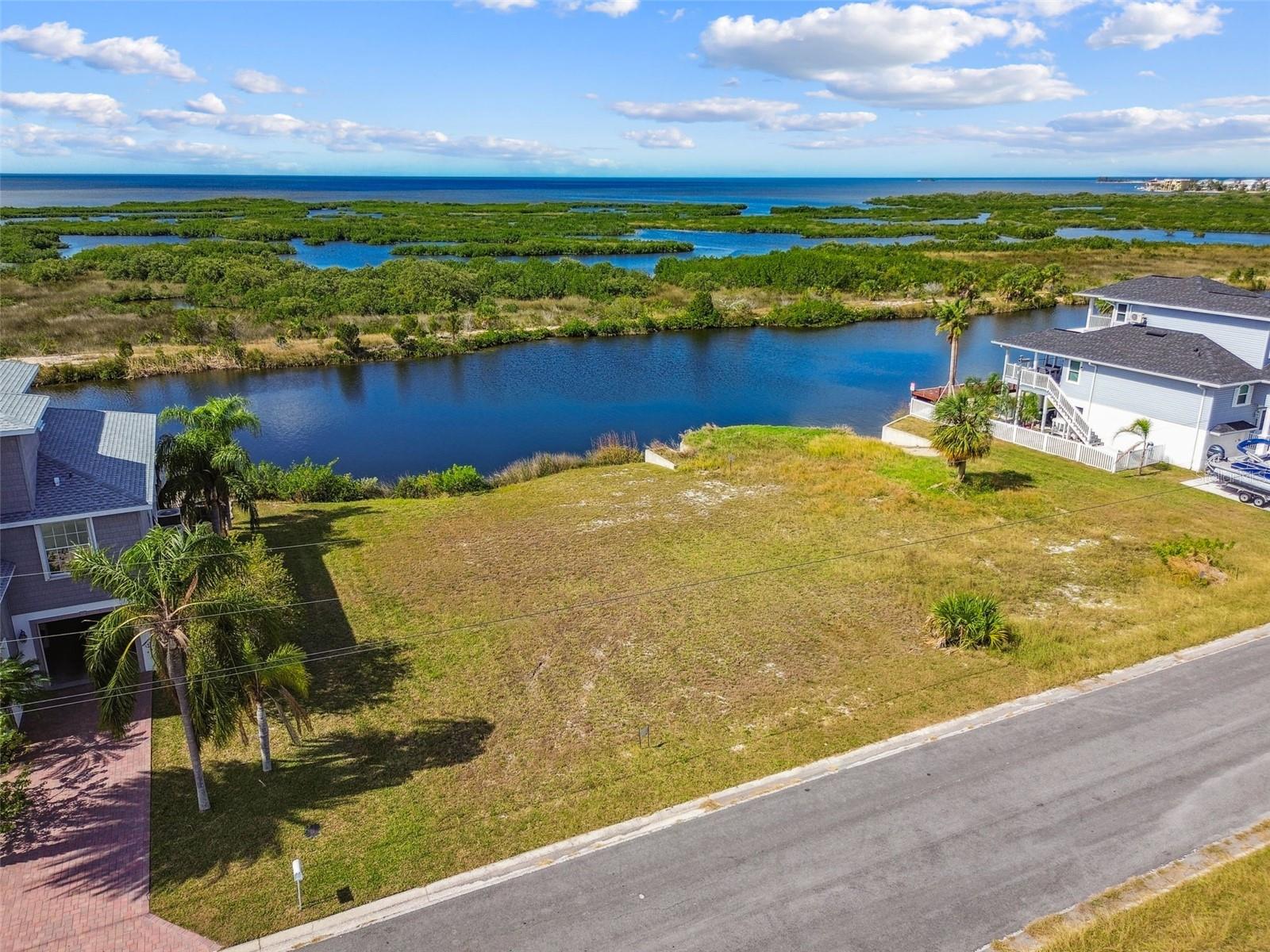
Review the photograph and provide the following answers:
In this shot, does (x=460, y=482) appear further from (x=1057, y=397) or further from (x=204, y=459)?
(x=1057, y=397)

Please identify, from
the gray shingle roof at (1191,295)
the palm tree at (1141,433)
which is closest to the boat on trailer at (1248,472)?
the palm tree at (1141,433)

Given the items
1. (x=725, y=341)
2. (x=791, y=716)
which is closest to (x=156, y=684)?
(x=791, y=716)

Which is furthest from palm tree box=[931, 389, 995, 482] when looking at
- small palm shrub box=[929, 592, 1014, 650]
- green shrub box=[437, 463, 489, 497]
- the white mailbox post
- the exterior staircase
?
the white mailbox post

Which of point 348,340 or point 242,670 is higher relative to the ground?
point 242,670

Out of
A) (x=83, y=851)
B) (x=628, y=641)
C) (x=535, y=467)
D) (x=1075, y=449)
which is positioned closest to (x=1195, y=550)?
(x=1075, y=449)

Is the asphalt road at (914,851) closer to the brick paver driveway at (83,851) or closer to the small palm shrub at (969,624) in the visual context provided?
the small palm shrub at (969,624)
